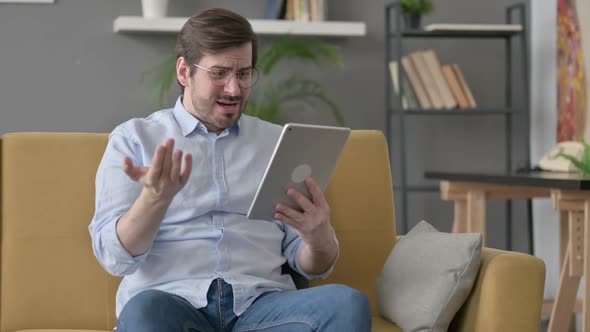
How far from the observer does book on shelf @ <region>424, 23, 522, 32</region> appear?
447cm

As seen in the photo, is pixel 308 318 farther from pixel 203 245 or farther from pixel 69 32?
pixel 69 32

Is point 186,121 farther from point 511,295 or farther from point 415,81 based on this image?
point 415,81

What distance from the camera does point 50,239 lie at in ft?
7.59

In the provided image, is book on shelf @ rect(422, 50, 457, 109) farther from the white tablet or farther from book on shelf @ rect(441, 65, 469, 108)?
the white tablet

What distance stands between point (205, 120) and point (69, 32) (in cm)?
252

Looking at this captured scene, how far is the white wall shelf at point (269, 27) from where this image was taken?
4418 mm

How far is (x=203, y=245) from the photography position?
6.93ft

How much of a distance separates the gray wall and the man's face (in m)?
2.45

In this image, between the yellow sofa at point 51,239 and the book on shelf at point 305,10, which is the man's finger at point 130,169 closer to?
the yellow sofa at point 51,239

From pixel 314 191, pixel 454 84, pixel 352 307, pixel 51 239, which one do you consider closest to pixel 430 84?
pixel 454 84

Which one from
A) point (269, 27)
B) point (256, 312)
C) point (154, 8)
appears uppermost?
point (154, 8)

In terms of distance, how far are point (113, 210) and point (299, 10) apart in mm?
2720

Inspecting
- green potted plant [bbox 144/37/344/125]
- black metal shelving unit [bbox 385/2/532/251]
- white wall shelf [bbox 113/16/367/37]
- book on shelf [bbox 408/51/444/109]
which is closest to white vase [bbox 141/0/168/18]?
white wall shelf [bbox 113/16/367/37]

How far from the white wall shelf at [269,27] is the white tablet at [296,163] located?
2.57 meters
